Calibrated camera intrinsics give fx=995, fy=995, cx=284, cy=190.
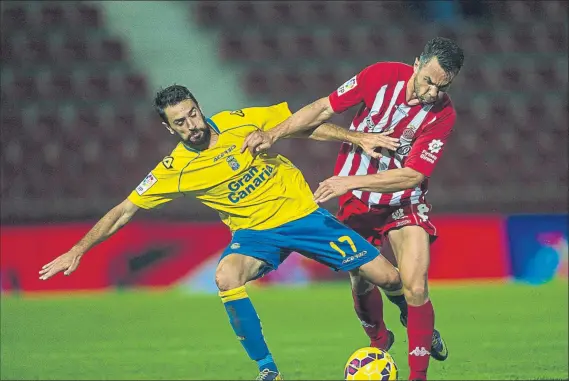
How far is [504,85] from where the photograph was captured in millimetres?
14414

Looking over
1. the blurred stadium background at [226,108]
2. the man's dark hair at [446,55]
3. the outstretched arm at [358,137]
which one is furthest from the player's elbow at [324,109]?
the blurred stadium background at [226,108]

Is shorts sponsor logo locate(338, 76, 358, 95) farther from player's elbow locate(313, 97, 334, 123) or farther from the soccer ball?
the soccer ball

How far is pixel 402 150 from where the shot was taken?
554 cm

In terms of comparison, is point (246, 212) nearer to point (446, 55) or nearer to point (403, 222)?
point (403, 222)

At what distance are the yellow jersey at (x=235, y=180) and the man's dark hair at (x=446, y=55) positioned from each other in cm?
106

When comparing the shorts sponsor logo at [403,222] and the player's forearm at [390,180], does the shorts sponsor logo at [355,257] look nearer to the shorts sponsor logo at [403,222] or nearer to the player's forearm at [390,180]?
the shorts sponsor logo at [403,222]

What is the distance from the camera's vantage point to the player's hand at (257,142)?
519 centimetres

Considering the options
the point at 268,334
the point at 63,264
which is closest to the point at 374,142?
the point at 63,264

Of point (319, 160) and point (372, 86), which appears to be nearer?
point (372, 86)

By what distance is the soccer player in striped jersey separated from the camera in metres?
5.09

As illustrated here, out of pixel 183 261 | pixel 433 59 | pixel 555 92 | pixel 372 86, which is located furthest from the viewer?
pixel 555 92

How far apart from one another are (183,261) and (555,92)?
6345mm

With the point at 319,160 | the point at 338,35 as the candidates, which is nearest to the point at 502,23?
the point at 338,35

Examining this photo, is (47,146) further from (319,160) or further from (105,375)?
(105,375)
